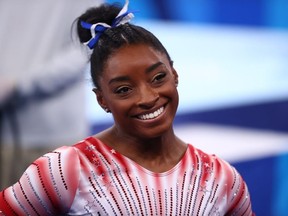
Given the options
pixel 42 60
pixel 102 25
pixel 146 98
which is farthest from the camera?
pixel 42 60

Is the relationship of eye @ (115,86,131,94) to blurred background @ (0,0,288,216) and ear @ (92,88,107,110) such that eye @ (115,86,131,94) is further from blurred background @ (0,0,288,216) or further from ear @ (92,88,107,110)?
blurred background @ (0,0,288,216)

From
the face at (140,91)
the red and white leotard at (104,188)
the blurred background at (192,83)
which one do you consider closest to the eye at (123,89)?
the face at (140,91)

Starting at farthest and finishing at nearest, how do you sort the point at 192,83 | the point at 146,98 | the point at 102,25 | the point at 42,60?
the point at 192,83 → the point at 42,60 → the point at 102,25 → the point at 146,98

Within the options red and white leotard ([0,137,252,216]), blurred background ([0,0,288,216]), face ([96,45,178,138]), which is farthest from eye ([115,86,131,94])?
blurred background ([0,0,288,216])

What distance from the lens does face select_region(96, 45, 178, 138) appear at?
1.27 metres

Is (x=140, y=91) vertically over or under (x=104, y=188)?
over

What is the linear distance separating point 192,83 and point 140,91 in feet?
4.67

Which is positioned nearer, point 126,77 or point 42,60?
point 126,77

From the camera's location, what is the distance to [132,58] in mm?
1278

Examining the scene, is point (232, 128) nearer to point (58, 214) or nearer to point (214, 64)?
point (214, 64)

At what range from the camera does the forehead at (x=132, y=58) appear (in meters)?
1.27

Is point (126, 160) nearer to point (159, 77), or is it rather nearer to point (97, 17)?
point (159, 77)

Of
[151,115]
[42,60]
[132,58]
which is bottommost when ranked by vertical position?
[151,115]

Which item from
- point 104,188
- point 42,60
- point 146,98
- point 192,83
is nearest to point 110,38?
point 146,98
